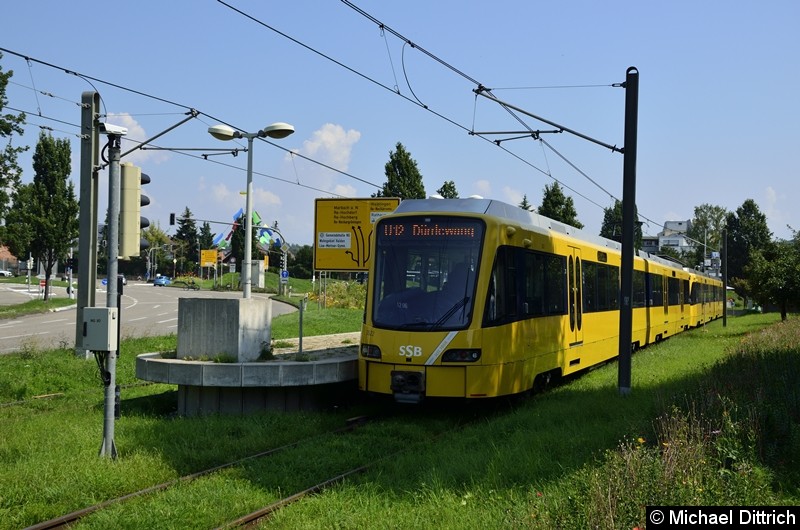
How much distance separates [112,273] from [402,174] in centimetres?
3620

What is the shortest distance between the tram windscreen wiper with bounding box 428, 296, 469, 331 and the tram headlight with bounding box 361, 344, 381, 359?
93 cm

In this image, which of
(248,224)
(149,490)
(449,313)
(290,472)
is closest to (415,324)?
(449,313)

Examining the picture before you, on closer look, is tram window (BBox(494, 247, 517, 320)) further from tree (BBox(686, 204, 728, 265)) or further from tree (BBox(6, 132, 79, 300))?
tree (BBox(686, 204, 728, 265))

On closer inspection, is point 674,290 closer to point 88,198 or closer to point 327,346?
point 327,346

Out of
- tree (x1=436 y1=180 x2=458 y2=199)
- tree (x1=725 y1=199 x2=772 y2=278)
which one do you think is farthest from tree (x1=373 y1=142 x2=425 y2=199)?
tree (x1=725 y1=199 x2=772 y2=278)

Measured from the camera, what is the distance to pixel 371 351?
11.9 m

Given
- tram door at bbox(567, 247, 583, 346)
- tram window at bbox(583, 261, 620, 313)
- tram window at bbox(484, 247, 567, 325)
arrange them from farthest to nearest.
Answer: tram window at bbox(583, 261, 620, 313) → tram door at bbox(567, 247, 583, 346) → tram window at bbox(484, 247, 567, 325)

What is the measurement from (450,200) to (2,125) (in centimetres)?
2745

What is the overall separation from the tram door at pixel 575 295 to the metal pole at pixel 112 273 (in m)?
8.78

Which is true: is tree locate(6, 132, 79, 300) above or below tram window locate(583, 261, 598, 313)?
above

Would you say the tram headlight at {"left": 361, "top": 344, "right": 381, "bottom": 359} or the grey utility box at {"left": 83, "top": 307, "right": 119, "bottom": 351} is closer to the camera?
the grey utility box at {"left": 83, "top": 307, "right": 119, "bottom": 351}

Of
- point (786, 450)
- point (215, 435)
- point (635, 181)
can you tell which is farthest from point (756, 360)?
point (215, 435)

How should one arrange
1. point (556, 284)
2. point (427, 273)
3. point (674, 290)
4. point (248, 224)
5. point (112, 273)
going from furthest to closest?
point (674, 290) → point (248, 224) → point (556, 284) → point (427, 273) → point (112, 273)

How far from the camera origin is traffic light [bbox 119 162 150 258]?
9.86 meters
